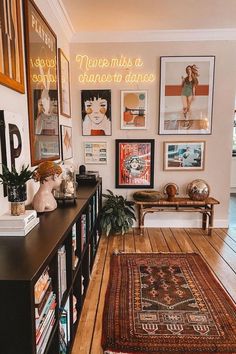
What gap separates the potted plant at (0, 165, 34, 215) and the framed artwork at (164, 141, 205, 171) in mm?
2605

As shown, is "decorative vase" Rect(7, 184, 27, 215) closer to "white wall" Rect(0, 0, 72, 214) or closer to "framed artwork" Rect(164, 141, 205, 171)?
"white wall" Rect(0, 0, 72, 214)

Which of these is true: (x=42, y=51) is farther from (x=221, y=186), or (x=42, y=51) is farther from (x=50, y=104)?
(x=221, y=186)

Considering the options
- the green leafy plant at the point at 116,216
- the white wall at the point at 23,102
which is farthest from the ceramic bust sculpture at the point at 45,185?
the green leafy plant at the point at 116,216

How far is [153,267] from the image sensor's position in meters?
2.62

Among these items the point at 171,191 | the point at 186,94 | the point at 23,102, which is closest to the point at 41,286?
the point at 23,102

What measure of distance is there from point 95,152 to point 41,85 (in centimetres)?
159

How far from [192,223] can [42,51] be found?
3.00m

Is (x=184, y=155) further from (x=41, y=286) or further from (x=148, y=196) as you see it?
(x=41, y=286)

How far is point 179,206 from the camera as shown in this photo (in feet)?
11.7

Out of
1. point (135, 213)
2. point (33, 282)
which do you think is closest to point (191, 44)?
point (135, 213)

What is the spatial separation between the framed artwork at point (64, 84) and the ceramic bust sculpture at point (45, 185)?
1405mm

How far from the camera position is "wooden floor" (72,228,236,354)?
176 cm

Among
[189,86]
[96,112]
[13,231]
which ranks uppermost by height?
[189,86]

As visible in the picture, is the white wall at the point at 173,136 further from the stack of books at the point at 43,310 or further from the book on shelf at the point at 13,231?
the stack of books at the point at 43,310
